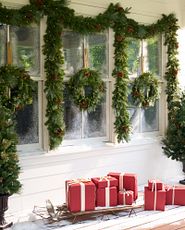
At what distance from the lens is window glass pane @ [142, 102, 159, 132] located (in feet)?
17.1

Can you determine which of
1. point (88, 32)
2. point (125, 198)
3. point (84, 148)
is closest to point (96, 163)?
point (84, 148)

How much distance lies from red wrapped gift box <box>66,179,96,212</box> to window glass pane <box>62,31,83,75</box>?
4.51ft

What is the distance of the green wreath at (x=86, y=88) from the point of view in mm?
4316

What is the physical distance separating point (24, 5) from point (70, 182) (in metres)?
1.86

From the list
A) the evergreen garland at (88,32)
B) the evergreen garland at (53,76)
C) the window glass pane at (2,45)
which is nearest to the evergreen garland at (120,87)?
the evergreen garland at (88,32)

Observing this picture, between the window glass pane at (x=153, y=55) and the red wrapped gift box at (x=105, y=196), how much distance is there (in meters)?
2.01

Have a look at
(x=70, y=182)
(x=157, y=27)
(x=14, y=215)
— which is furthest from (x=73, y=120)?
(x=157, y=27)

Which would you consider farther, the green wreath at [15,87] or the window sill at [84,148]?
the window sill at [84,148]

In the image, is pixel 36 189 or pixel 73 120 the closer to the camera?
pixel 36 189

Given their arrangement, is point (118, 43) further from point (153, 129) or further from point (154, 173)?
point (154, 173)

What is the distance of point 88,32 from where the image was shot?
4402 mm

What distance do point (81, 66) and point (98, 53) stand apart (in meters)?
0.31

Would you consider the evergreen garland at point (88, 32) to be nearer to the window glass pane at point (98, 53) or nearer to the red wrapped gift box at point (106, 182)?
the window glass pane at point (98, 53)

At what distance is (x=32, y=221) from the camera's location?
3.67 meters
